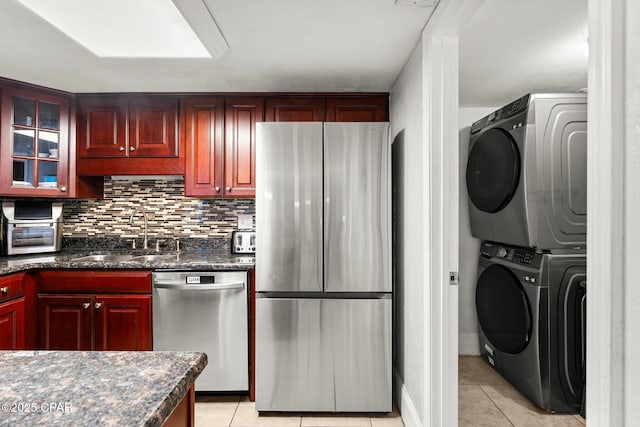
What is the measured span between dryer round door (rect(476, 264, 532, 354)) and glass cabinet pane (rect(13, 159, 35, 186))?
3532 mm

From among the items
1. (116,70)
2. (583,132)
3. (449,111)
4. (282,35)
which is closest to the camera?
(449,111)

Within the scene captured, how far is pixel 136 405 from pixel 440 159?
1.63 m

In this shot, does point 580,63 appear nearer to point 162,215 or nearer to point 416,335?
point 416,335

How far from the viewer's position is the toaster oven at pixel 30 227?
282 cm

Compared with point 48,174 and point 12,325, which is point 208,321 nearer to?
point 12,325

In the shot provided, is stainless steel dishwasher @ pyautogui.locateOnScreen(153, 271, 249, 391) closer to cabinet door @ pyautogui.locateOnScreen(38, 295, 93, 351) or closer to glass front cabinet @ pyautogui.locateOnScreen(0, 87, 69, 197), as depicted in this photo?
cabinet door @ pyautogui.locateOnScreen(38, 295, 93, 351)

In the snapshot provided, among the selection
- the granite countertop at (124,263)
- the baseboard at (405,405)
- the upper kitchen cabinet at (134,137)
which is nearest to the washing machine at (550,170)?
the baseboard at (405,405)

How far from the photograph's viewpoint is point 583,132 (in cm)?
236

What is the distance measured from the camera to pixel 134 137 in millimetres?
3023

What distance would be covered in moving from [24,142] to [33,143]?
53mm

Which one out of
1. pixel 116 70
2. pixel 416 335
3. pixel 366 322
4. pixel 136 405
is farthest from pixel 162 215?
pixel 136 405

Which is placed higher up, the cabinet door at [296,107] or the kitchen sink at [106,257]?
the cabinet door at [296,107]

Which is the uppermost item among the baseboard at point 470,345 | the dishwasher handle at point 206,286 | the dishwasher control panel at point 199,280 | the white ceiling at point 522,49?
the white ceiling at point 522,49

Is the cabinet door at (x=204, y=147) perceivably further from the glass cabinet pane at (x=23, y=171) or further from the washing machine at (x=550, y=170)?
the washing machine at (x=550, y=170)
